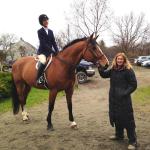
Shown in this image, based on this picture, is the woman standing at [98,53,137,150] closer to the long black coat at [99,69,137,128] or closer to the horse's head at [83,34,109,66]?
the long black coat at [99,69,137,128]

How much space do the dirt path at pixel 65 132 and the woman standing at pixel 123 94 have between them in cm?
45

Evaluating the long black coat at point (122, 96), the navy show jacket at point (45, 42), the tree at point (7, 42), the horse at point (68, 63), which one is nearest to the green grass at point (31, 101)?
the horse at point (68, 63)

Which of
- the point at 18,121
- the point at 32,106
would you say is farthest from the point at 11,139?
the point at 32,106

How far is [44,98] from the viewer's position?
14.2 metres

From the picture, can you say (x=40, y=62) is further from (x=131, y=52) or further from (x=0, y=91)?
(x=131, y=52)

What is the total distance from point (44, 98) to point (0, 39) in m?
74.9

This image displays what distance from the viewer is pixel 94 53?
756 centimetres

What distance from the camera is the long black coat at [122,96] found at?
248 inches

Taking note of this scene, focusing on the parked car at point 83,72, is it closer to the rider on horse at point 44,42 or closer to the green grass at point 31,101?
the green grass at point 31,101

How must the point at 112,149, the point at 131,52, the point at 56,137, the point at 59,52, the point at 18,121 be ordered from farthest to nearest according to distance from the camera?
the point at 131,52
the point at 18,121
the point at 59,52
the point at 56,137
the point at 112,149

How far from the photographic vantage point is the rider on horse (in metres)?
8.35

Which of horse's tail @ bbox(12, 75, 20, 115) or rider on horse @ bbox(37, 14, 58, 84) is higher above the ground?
rider on horse @ bbox(37, 14, 58, 84)

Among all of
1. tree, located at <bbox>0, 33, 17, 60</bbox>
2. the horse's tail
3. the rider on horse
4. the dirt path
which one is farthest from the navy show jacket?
tree, located at <bbox>0, 33, 17, 60</bbox>

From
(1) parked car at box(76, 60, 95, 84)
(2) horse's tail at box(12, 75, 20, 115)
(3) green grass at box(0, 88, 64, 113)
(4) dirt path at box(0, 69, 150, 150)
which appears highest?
(1) parked car at box(76, 60, 95, 84)
